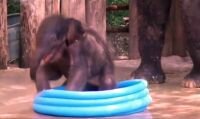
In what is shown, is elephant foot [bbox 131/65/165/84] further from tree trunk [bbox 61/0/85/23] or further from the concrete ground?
tree trunk [bbox 61/0/85/23]

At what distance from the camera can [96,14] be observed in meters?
5.86

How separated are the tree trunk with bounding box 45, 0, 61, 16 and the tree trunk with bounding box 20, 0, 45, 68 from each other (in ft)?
0.16

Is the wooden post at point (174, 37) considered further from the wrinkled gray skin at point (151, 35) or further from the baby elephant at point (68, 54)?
the baby elephant at point (68, 54)

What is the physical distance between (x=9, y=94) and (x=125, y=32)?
7.63 feet

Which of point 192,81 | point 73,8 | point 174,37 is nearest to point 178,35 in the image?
point 174,37

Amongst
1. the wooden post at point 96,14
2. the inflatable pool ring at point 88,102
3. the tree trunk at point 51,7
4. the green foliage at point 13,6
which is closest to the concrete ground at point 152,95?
the inflatable pool ring at point 88,102

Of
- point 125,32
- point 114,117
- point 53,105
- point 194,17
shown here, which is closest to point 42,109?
point 53,105

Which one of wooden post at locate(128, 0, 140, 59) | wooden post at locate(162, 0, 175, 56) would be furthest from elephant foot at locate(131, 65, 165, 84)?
wooden post at locate(162, 0, 175, 56)

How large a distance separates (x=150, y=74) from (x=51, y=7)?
1176mm

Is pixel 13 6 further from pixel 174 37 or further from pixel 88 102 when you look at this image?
pixel 88 102

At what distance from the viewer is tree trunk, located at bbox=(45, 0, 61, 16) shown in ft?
18.5

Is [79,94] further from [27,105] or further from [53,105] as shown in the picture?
[27,105]

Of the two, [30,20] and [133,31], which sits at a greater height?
[30,20]

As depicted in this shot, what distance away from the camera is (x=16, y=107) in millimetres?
4074
